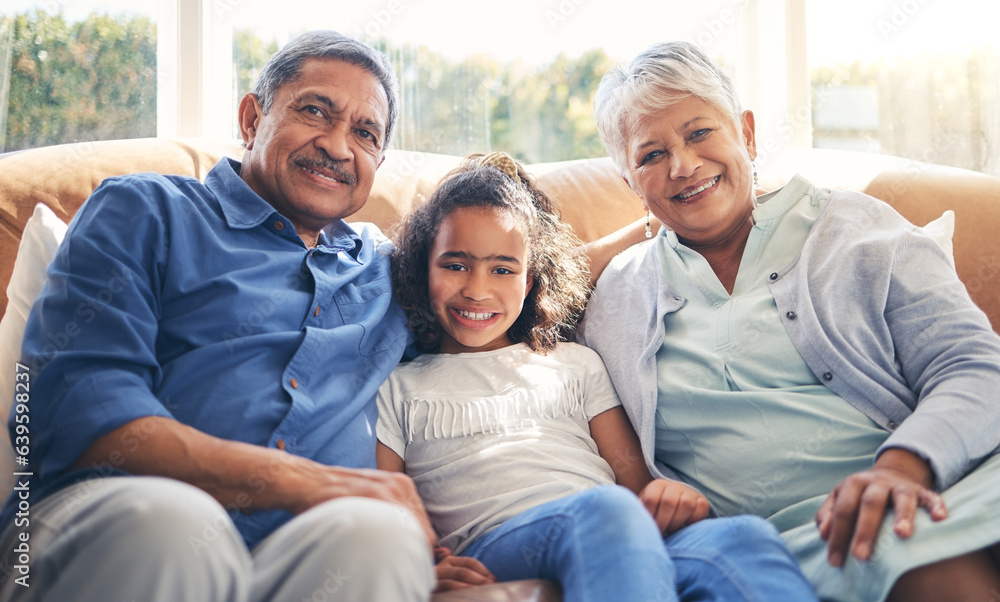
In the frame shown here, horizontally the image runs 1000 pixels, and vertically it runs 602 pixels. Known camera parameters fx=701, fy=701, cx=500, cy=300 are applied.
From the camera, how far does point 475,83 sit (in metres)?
2.78

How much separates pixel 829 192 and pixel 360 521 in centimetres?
126

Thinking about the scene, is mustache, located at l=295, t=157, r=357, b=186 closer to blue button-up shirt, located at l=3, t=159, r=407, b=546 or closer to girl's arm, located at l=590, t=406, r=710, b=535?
blue button-up shirt, located at l=3, t=159, r=407, b=546

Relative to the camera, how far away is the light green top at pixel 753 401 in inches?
50.7

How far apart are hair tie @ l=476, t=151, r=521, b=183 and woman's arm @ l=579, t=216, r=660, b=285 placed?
26 cm

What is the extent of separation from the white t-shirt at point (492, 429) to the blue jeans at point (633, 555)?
0.11m

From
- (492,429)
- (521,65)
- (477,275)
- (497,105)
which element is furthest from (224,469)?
(521,65)

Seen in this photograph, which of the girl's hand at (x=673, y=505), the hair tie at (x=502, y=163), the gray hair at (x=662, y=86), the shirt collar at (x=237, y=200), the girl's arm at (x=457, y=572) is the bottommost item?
the girl's arm at (x=457, y=572)

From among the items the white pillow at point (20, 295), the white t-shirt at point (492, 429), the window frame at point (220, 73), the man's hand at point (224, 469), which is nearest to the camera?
the man's hand at point (224, 469)

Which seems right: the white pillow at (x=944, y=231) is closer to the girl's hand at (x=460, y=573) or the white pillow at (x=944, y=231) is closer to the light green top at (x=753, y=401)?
the light green top at (x=753, y=401)

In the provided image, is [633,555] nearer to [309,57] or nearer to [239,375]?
[239,375]

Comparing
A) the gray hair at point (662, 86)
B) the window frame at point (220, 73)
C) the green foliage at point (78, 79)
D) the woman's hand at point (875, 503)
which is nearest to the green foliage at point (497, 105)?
the window frame at point (220, 73)

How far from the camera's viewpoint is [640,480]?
4.78 feet

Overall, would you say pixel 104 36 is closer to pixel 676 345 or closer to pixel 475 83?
pixel 475 83

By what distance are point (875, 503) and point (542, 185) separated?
47.5 inches
